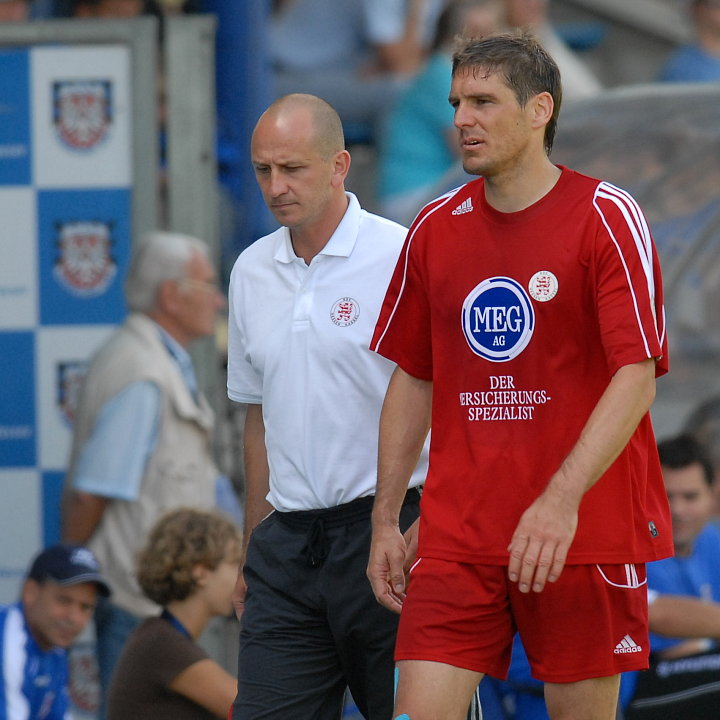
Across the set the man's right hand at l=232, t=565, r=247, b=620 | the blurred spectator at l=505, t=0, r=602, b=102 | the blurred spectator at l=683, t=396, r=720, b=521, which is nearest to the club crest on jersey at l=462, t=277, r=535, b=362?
the man's right hand at l=232, t=565, r=247, b=620

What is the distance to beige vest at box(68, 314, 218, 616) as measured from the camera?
20.4 feet

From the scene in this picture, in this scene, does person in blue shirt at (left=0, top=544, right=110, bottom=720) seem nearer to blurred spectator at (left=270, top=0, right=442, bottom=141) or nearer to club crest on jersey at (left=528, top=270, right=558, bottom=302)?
club crest on jersey at (left=528, top=270, right=558, bottom=302)

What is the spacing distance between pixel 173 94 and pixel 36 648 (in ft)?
7.48

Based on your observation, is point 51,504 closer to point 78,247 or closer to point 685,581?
point 78,247

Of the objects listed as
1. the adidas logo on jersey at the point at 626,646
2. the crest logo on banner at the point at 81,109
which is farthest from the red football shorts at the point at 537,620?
the crest logo on banner at the point at 81,109

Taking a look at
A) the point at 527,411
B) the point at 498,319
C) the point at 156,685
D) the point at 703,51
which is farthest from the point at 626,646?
the point at 703,51

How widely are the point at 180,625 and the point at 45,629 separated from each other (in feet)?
2.00

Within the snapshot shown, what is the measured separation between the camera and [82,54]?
21.4ft

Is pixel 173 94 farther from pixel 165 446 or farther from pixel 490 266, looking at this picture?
pixel 490 266

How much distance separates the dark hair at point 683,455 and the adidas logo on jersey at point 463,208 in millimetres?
2649

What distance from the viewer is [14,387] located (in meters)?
6.63

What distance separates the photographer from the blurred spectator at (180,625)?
16.4 ft

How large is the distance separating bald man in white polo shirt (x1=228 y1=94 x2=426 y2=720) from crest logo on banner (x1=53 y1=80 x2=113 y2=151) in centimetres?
254

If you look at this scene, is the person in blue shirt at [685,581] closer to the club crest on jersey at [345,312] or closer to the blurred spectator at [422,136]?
the club crest on jersey at [345,312]
